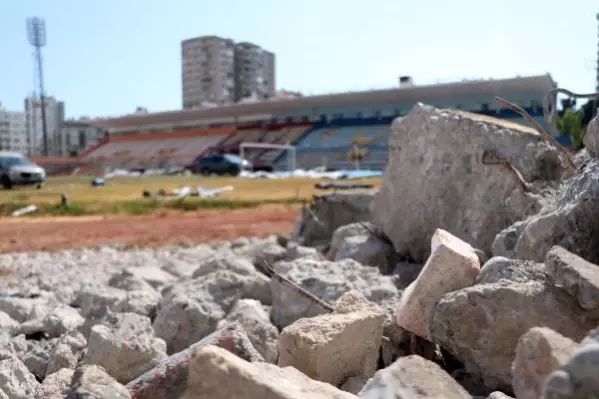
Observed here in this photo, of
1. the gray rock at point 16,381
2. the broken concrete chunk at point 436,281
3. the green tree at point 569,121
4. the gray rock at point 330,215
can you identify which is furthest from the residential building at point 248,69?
the broken concrete chunk at point 436,281

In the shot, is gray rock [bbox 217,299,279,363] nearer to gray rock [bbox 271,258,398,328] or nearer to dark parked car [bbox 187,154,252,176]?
gray rock [bbox 271,258,398,328]

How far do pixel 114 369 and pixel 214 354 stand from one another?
1.23 metres

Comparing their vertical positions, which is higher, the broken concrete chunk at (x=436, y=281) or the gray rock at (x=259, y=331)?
the broken concrete chunk at (x=436, y=281)

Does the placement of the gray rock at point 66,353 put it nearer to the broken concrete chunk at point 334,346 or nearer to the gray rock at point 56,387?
the gray rock at point 56,387

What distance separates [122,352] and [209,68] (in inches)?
4036

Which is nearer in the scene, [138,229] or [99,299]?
[99,299]

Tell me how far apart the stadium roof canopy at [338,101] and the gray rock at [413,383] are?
3227 centimetres

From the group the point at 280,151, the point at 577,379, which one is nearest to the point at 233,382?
the point at 577,379

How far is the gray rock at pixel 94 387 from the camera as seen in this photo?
167cm

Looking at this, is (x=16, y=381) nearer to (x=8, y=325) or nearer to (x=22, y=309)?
(x=8, y=325)

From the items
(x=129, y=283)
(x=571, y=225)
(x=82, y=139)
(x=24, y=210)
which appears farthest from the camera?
(x=82, y=139)

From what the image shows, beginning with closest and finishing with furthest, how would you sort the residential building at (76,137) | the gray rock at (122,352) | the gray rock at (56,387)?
the gray rock at (56,387) < the gray rock at (122,352) < the residential building at (76,137)

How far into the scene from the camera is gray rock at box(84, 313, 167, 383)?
265 centimetres

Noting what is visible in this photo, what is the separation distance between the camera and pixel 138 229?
1173cm
